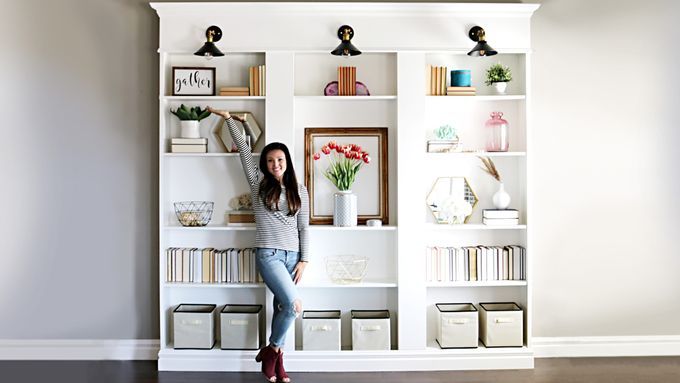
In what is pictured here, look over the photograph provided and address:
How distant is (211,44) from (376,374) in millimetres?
2469

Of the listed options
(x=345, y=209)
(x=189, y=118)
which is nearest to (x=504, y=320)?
(x=345, y=209)

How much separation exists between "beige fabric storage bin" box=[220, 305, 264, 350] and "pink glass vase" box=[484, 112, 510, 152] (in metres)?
2.04

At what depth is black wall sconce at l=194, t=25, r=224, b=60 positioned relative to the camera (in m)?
3.90

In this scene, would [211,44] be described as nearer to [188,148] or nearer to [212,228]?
[188,148]

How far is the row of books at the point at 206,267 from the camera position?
4207mm

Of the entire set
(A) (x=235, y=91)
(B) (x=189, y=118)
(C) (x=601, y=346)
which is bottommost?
(C) (x=601, y=346)

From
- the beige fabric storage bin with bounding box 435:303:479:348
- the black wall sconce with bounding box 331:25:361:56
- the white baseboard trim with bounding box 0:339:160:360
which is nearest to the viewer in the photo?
the black wall sconce with bounding box 331:25:361:56

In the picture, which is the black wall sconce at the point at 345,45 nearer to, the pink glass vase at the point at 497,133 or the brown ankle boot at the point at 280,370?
the pink glass vase at the point at 497,133

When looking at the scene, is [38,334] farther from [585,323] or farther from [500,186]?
[585,323]

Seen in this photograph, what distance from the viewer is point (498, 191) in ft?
14.2

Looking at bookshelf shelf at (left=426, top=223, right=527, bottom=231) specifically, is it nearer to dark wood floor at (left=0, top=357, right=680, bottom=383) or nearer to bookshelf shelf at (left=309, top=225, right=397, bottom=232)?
bookshelf shelf at (left=309, top=225, right=397, bottom=232)

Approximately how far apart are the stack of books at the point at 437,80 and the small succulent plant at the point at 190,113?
1.58 metres

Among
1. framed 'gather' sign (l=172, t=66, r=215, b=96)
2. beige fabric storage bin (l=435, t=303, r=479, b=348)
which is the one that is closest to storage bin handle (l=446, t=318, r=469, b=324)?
beige fabric storage bin (l=435, t=303, r=479, b=348)

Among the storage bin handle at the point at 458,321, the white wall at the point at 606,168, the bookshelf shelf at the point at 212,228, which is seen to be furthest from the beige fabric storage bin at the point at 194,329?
the white wall at the point at 606,168
